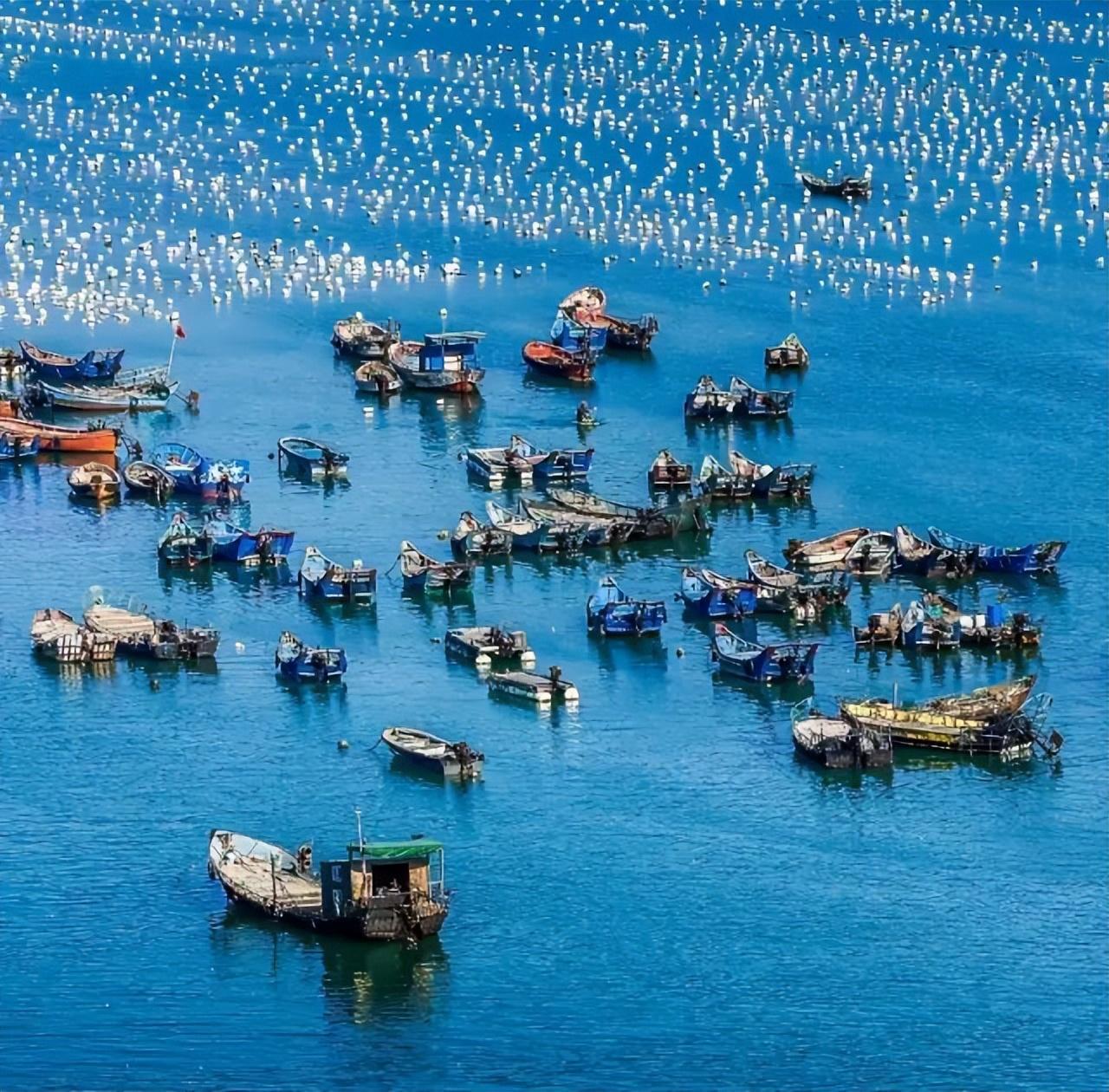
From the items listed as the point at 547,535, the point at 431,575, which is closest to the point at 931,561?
the point at 547,535

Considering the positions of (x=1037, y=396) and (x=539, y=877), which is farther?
(x=1037, y=396)

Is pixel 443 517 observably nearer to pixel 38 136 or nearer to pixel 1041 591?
pixel 1041 591

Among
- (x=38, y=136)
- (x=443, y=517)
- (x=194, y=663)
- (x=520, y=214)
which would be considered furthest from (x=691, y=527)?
(x=38, y=136)

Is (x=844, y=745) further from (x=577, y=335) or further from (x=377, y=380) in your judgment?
(x=577, y=335)

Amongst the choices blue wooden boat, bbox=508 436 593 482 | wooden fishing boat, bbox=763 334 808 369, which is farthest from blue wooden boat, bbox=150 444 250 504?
wooden fishing boat, bbox=763 334 808 369

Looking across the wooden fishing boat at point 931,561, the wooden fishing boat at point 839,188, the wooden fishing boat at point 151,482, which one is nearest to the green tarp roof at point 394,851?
the wooden fishing boat at point 931,561

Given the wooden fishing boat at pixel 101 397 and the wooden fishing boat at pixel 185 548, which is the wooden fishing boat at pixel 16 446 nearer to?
the wooden fishing boat at pixel 101 397
